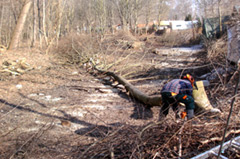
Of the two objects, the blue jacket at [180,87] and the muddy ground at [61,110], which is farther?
the blue jacket at [180,87]

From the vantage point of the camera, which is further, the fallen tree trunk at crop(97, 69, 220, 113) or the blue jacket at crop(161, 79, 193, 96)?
the fallen tree trunk at crop(97, 69, 220, 113)

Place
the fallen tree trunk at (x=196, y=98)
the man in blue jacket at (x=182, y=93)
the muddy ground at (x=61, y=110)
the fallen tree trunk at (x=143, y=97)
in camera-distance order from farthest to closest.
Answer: the fallen tree trunk at (x=143, y=97) < the fallen tree trunk at (x=196, y=98) < the man in blue jacket at (x=182, y=93) < the muddy ground at (x=61, y=110)

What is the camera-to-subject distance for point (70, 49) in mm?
11336

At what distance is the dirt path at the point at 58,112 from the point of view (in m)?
3.37

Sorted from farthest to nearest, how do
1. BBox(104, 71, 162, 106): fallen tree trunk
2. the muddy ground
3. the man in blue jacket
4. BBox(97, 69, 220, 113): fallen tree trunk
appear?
BBox(104, 71, 162, 106): fallen tree trunk
BBox(97, 69, 220, 113): fallen tree trunk
the man in blue jacket
the muddy ground

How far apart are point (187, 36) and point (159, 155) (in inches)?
805

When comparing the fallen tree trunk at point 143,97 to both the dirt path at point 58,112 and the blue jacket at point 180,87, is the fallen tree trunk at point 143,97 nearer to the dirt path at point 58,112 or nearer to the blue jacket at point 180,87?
the dirt path at point 58,112

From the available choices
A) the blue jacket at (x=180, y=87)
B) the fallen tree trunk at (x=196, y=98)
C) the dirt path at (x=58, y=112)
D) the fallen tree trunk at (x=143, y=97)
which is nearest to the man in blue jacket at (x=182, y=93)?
the blue jacket at (x=180, y=87)

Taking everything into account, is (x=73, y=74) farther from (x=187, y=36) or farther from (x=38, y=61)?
(x=187, y=36)

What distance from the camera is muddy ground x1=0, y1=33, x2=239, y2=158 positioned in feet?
10.9

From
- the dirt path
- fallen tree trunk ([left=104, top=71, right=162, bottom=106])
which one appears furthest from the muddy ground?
fallen tree trunk ([left=104, top=71, right=162, bottom=106])

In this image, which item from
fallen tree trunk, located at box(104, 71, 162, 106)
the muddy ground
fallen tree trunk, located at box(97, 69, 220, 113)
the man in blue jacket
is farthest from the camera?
fallen tree trunk, located at box(104, 71, 162, 106)

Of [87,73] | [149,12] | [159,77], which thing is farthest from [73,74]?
[149,12]

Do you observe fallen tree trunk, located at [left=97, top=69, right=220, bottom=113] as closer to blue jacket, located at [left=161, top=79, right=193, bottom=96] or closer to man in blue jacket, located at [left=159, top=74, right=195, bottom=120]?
man in blue jacket, located at [left=159, top=74, right=195, bottom=120]
